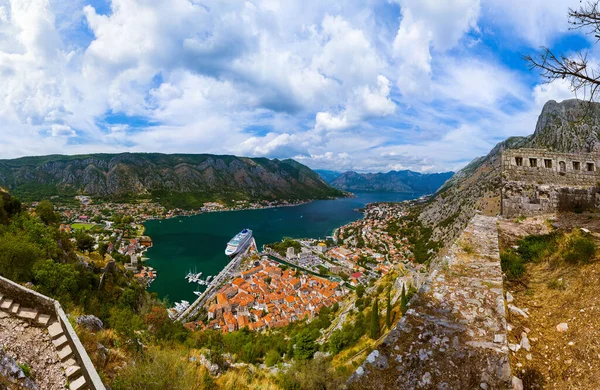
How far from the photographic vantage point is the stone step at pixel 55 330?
6036 mm

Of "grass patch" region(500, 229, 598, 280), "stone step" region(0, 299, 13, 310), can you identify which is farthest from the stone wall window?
"stone step" region(0, 299, 13, 310)

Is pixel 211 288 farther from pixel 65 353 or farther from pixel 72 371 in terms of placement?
pixel 72 371

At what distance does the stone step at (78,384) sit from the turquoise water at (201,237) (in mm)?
37433

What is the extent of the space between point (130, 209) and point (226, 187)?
254ft

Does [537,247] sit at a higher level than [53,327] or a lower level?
higher

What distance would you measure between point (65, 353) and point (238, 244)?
191 ft

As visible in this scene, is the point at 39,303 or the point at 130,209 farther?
the point at 130,209

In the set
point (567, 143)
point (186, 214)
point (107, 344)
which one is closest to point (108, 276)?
point (107, 344)

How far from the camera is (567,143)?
45.2 m

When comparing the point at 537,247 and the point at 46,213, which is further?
the point at 46,213

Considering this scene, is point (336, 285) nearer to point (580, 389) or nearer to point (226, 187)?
point (580, 389)

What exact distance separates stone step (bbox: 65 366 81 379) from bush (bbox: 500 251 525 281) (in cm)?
871

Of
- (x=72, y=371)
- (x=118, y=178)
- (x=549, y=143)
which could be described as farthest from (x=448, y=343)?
(x=118, y=178)

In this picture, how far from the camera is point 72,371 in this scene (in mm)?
5348
